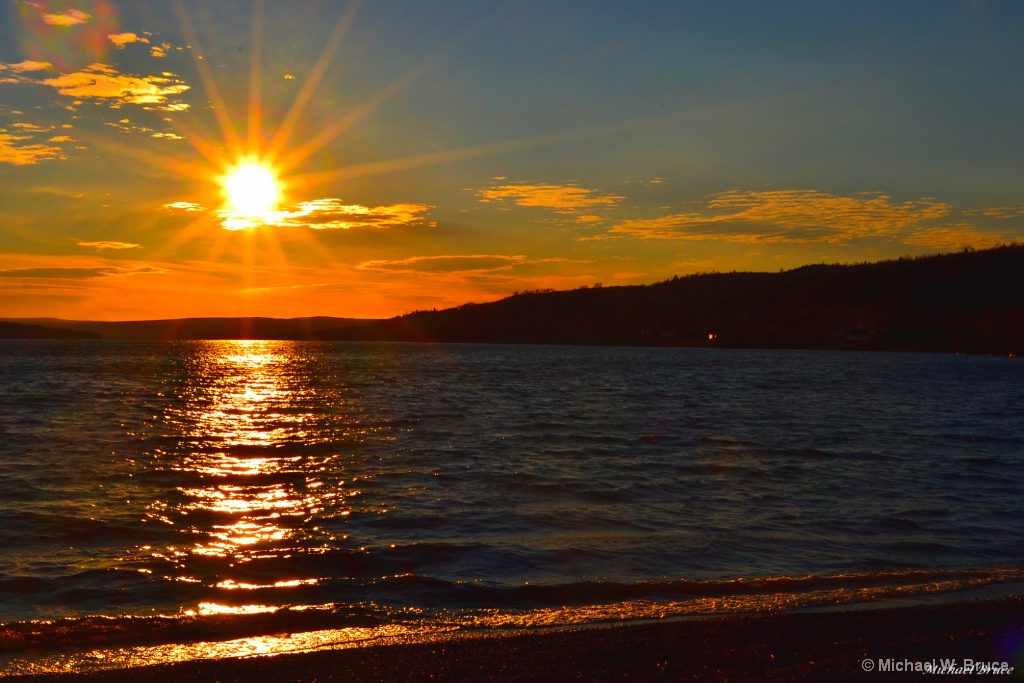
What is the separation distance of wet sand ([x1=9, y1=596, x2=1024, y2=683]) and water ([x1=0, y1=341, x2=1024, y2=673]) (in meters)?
0.73

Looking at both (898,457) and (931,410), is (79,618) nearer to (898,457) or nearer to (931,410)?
(898,457)

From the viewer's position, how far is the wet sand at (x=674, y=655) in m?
7.73

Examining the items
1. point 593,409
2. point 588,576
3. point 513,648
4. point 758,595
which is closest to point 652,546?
point 588,576

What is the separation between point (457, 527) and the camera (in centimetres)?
1558

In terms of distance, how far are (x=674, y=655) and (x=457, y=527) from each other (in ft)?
25.7

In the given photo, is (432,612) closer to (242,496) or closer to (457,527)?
(457,527)

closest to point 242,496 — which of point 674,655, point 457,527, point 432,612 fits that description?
point 457,527

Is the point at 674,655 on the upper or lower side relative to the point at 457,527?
upper

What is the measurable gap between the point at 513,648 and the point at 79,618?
5317 mm

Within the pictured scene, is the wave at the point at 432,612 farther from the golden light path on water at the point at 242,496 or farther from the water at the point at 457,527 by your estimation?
the golden light path on water at the point at 242,496

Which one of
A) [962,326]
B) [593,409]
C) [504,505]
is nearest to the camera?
[504,505]

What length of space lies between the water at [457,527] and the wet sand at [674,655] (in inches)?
28.6

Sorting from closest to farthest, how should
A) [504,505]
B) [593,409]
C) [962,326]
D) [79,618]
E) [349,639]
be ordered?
[349,639]
[79,618]
[504,505]
[593,409]
[962,326]

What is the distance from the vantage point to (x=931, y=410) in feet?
149
